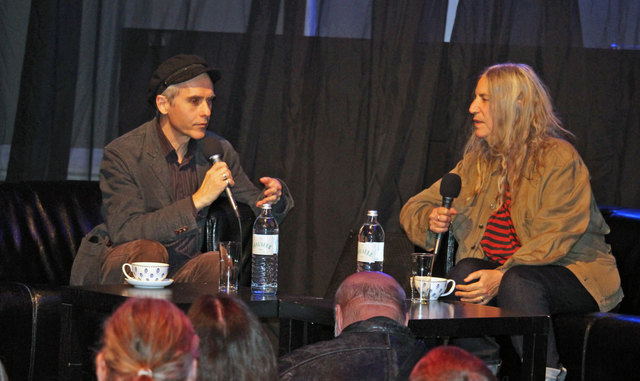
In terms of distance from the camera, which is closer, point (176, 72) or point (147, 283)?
point (147, 283)

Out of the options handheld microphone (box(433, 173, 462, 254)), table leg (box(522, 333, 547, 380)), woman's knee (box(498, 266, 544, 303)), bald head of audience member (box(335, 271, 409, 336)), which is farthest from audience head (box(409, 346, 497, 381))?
handheld microphone (box(433, 173, 462, 254))

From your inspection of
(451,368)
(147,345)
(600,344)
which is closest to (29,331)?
(600,344)

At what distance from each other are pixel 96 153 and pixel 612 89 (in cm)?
257

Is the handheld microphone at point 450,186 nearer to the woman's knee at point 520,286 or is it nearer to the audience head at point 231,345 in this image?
the woman's knee at point 520,286

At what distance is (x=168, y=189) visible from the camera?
12.3 ft

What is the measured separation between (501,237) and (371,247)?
30.4 inches

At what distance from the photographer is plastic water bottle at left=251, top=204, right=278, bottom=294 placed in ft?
10.2

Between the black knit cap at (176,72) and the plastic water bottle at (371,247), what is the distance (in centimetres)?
103

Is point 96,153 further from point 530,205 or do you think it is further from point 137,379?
point 137,379

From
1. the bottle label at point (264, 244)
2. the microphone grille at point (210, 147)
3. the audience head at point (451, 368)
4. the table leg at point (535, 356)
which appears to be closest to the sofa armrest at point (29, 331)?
the microphone grille at point (210, 147)

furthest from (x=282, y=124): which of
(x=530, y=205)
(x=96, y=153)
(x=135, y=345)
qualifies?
(x=135, y=345)

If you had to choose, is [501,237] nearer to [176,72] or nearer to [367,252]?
[367,252]

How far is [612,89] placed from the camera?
171 inches

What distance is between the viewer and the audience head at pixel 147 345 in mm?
1251
